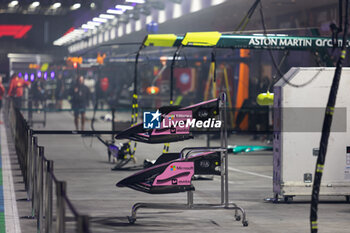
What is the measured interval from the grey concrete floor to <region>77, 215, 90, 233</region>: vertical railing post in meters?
2.30

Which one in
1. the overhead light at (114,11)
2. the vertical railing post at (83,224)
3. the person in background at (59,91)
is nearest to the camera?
the vertical railing post at (83,224)

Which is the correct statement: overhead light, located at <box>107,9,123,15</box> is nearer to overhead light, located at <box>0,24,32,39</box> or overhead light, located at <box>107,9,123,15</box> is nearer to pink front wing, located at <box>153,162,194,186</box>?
pink front wing, located at <box>153,162,194,186</box>

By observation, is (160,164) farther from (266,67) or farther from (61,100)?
(61,100)

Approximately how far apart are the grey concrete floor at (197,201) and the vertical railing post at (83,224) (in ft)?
7.56

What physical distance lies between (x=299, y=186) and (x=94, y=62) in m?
29.7

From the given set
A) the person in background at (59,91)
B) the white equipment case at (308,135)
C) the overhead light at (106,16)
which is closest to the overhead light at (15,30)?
the person in background at (59,91)

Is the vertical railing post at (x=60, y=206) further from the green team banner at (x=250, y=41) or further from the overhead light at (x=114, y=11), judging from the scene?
the overhead light at (x=114, y=11)

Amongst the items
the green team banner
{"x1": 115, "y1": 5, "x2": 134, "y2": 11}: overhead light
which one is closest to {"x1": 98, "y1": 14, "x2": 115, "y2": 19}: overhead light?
{"x1": 115, "y1": 5, "x2": 134, "y2": 11}: overhead light

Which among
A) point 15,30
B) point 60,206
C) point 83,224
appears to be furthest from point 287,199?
point 15,30

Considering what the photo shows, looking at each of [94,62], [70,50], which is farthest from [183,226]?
[70,50]

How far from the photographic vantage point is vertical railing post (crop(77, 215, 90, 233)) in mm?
4930

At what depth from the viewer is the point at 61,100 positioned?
43562mm

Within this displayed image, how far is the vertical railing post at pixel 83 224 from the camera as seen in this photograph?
4.93 meters

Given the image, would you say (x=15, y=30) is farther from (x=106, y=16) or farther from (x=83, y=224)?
(x=83, y=224)
